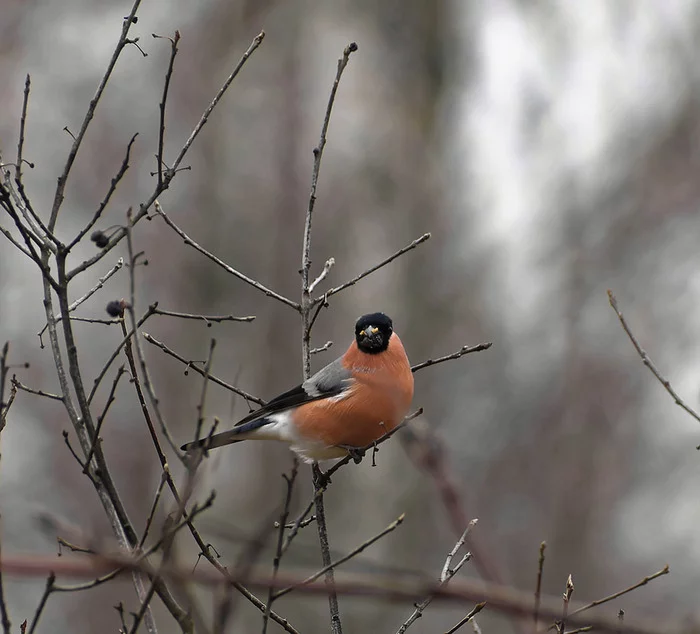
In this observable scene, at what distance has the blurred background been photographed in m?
10.6

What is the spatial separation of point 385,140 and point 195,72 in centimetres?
255

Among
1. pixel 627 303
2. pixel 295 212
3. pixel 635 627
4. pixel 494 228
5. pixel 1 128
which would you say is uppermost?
pixel 1 128

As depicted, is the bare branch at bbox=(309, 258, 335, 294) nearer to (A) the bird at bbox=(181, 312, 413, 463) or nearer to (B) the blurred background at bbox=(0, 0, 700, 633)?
(A) the bird at bbox=(181, 312, 413, 463)

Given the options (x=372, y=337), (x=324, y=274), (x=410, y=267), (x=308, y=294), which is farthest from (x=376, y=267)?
(x=410, y=267)

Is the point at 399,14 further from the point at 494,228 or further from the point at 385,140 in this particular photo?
the point at 494,228

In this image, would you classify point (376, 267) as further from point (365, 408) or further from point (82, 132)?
point (365, 408)

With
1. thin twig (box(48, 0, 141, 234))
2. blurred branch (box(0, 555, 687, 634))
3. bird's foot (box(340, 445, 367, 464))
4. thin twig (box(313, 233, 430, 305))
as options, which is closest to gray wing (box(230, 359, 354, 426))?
bird's foot (box(340, 445, 367, 464))

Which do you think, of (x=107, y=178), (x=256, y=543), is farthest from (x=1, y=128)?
(x=256, y=543)

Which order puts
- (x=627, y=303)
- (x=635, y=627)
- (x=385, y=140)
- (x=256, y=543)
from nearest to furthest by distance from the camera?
(x=635, y=627), (x=256, y=543), (x=627, y=303), (x=385, y=140)

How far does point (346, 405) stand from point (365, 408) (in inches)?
4.0

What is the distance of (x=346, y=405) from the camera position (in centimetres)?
413

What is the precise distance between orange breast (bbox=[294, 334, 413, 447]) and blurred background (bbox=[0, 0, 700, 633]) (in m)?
5.79

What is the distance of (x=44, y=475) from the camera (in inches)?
455

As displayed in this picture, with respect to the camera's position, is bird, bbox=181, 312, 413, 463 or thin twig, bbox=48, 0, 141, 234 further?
bird, bbox=181, 312, 413, 463
